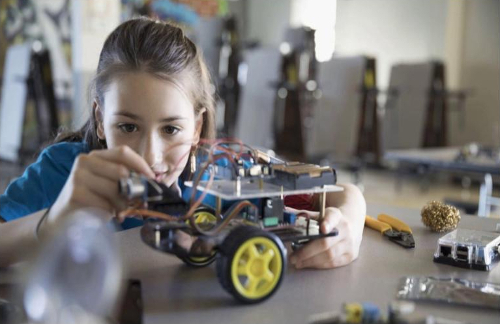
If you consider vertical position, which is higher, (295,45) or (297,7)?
(297,7)

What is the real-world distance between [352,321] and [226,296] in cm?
17

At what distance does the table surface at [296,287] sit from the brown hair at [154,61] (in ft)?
0.99

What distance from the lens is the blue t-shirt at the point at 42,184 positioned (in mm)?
956

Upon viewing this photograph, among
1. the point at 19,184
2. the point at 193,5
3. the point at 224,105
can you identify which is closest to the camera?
the point at 19,184

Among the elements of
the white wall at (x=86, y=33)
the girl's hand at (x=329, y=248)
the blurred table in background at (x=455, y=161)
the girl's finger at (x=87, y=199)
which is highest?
the white wall at (x=86, y=33)

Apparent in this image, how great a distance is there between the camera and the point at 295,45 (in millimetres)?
5570

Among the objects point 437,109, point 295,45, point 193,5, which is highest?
point 193,5

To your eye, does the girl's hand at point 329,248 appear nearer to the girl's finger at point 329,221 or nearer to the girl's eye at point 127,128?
the girl's finger at point 329,221

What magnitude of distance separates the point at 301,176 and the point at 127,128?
1.28 ft

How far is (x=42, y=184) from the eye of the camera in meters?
1.04

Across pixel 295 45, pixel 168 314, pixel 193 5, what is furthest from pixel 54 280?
pixel 193 5

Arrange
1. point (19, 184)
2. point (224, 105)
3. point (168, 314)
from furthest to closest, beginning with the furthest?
point (224, 105)
point (19, 184)
point (168, 314)

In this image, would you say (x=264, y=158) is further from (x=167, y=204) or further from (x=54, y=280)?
(x=54, y=280)

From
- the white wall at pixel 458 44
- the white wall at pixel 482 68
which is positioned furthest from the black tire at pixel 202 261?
the white wall at pixel 482 68
